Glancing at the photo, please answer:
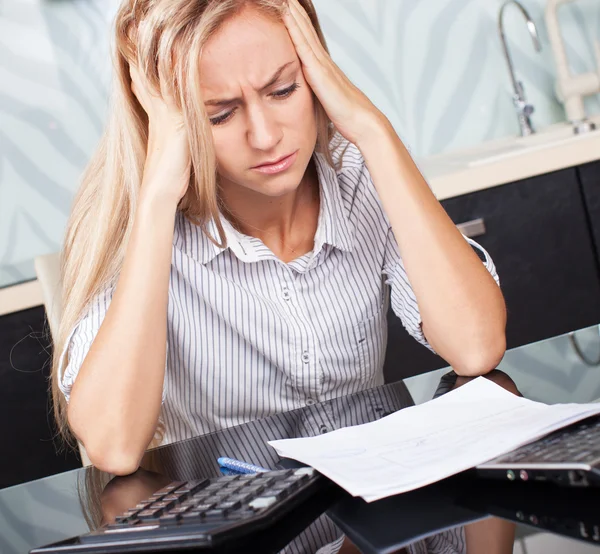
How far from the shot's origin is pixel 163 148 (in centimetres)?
130

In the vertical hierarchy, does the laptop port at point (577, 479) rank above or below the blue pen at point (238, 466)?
below

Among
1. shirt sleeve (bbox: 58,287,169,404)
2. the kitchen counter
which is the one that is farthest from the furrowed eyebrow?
the kitchen counter

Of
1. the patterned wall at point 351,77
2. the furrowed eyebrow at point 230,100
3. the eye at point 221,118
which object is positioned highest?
the patterned wall at point 351,77

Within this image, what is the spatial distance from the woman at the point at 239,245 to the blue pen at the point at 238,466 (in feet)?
0.79

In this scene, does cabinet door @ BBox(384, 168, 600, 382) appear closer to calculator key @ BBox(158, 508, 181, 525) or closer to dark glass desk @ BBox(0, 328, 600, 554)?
dark glass desk @ BBox(0, 328, 600, 554)

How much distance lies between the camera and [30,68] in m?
2.61

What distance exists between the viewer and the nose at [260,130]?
1.23 meters

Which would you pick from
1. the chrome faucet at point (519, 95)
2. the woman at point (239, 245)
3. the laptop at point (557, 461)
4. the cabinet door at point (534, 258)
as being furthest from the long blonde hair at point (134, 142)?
the chrome faucet at point (519, 95)

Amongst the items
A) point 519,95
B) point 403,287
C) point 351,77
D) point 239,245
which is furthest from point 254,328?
point 519,95

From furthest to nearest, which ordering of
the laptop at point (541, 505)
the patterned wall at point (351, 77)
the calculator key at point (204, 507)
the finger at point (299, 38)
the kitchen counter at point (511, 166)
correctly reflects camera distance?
the patterned wall at point (351, 77) < the kitchen counter at point (511, 166) < the finger at point (299, 38) < the calculator key at point (204, 507) < the laptop at point (541, 505)

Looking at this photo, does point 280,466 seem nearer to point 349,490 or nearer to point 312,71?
point 349,490

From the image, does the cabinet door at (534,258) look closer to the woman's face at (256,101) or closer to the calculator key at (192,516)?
the woman's face at (256,101)

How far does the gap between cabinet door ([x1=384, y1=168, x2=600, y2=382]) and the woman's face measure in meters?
1.04

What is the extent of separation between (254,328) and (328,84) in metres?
0.39
